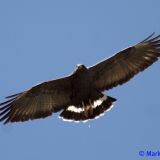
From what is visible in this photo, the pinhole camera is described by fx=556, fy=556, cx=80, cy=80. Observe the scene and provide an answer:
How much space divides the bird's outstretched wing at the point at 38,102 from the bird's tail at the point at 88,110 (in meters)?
0.33

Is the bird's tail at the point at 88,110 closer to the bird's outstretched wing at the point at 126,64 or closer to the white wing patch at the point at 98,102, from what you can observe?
the white wing patch at the point at 98,102

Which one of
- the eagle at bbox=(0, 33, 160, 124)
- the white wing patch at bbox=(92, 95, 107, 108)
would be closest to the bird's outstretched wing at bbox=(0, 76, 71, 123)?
the eagle at bbox=(0, 33, 160, 124)

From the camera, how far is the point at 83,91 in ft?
42.5

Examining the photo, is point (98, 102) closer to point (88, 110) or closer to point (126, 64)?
point (88, 110)

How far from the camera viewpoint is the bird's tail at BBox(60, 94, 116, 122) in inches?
514

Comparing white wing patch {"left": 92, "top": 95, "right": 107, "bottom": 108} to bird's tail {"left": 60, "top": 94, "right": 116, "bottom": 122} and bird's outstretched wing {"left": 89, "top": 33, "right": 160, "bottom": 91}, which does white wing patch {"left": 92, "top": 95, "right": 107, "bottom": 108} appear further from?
bird's outstretched wing {"left": 89, "top": 33, "right": 160, "bottom": 91}

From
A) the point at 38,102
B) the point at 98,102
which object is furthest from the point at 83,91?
the point at 38,102

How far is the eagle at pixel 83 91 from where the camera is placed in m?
13.0

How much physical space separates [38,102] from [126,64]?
2345mm

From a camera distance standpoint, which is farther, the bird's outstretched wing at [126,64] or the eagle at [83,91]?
the bird's outstretched wing at [126,64]

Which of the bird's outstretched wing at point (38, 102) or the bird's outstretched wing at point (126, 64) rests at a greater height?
the bird's outstretched wing at point (126, 64)

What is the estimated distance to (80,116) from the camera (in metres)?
13.1

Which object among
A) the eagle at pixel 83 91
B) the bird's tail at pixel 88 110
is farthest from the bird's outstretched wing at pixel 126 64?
the bird's tail at pixel 88 110

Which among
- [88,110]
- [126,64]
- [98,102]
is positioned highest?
[126,64]
